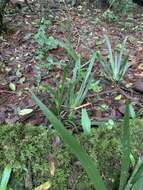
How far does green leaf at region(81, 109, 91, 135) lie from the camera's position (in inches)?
73.8

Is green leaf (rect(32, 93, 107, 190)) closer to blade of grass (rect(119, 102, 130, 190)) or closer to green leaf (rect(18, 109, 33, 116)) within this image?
blade of grass (rect(119, 102, 130, 190))

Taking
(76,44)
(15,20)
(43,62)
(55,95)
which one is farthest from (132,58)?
(15,20)

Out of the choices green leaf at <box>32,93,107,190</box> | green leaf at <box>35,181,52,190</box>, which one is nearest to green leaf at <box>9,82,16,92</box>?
green leaf at <box>35,181,52,190</box>

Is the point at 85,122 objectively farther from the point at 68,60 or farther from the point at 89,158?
the point at 68,60

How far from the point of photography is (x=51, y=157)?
1.81 metres

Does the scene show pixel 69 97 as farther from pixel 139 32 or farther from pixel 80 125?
pixel 139 32

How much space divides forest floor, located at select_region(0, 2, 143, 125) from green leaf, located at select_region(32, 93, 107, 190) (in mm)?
577

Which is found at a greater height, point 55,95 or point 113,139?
point 55,95

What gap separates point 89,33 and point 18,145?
1.26 meters

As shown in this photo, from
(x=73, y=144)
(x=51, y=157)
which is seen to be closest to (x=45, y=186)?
(x=51, y=157)

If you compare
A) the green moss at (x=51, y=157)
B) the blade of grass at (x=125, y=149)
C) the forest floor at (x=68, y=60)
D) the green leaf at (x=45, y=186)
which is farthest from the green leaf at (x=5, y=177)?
the blade of grass at (x=125, y=149)

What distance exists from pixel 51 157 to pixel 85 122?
25cm

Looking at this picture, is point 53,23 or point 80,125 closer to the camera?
point 80,125

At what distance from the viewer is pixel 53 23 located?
2928 millimetres
